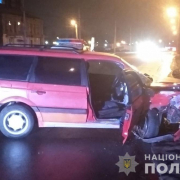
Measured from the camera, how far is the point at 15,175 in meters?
4.93

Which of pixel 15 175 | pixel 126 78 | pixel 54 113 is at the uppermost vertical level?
pixel 126 78

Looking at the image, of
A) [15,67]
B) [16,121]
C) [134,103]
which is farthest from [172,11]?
[16,121]

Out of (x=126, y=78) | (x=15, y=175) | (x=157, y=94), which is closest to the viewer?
(x=15, y=175)

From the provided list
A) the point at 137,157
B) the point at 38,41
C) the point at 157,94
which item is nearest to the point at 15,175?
the point at 137,157

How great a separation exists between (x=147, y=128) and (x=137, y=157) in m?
0.80

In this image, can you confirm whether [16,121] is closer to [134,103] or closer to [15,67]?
[15,67]

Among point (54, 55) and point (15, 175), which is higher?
point (54, 55)

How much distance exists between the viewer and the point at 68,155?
5.75m

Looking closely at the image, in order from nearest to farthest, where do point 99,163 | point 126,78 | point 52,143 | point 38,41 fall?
point 99,163 → point 126,78 → point 52,143 → point 38,41

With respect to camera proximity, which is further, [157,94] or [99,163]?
[157,94]

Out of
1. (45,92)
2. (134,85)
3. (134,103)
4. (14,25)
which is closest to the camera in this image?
(134,103)

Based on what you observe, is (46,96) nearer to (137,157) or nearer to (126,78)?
(126,78)

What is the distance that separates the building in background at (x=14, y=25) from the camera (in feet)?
183

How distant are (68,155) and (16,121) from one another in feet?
4.36
